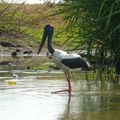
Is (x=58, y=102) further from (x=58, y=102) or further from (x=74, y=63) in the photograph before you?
(x=74, y=63)

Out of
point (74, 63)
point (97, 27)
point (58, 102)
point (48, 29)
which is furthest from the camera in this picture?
point (48, 29)

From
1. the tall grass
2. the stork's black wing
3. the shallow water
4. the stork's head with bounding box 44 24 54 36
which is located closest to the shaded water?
the shallow water

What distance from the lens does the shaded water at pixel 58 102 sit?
837cm

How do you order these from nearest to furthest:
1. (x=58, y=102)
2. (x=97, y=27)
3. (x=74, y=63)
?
(x=97, y=27)
(x=58, y=102)
(x=74, y=63)

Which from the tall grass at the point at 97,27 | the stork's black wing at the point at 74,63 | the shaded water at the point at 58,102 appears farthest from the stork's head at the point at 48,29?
the tall grass at the point at 97,27

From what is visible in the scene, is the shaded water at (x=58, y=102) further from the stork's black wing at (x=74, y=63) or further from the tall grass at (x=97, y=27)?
the tall grass at (x=97, y=27)

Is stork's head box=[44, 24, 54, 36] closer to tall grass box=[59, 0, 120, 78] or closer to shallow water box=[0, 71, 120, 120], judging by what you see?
shallow water box=[0, 71, 120, 120]

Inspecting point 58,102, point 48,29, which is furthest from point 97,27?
point 48,29

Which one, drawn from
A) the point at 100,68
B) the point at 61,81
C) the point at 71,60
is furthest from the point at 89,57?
the point at 61,81

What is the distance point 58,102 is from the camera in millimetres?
10125

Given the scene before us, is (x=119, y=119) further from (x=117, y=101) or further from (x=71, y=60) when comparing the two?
(x=71, y=60)

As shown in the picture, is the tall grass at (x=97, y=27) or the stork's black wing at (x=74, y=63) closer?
the tall grass at (x=97, y=27)

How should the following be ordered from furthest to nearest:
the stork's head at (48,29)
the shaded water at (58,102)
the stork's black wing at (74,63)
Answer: the stork's head at (48,29) → the stork's black wing at (74,63) → the shaded water at (58,102)

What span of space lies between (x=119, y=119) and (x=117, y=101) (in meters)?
1.89
